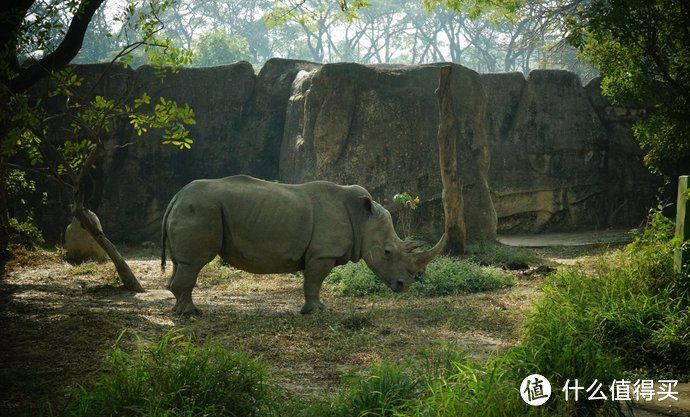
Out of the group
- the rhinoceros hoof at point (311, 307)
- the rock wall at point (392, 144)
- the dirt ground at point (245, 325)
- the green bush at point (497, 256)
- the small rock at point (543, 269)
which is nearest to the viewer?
→ the dirt ground at point (245, 325)

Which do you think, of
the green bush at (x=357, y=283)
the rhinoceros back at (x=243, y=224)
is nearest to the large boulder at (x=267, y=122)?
the green bush at (x=357, y=283)

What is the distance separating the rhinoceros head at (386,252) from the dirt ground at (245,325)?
36 cm

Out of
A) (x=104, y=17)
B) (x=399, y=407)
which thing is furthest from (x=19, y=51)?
(x=104, y=17)

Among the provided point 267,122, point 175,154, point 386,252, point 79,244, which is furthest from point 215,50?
point 386,252

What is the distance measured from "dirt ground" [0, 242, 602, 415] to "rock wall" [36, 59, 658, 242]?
4.26 meters

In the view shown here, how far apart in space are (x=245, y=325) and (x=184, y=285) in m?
0.96

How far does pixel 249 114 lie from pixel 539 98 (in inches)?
275

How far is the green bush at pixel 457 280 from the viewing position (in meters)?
10.1

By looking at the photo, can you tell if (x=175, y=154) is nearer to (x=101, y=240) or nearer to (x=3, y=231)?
(x=3, y=231)

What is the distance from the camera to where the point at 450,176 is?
13.5 meters

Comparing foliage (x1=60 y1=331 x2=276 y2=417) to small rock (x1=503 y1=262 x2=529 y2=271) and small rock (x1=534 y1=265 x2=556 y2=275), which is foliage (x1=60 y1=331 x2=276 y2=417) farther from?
small rock (x1=503 y1=262 x2=529 y2=271)

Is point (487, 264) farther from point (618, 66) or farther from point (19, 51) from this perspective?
point (19, 51)

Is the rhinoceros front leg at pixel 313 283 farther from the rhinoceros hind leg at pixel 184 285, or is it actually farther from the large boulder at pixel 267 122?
the large boulder at pixel 267 122

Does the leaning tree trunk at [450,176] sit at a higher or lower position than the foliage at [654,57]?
lower
